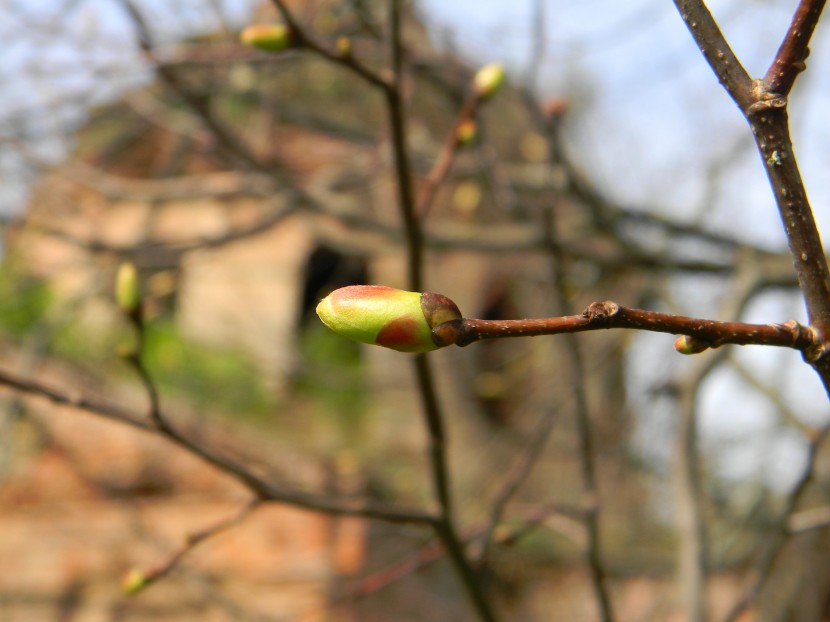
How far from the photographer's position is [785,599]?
96.8 inches

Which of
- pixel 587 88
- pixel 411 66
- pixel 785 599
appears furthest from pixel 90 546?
pixel 587 88

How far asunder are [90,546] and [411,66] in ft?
11.7

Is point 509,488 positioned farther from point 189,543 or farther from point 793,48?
point 793,48

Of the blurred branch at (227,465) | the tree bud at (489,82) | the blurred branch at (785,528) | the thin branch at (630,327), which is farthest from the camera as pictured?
the tree bud at (489,82)

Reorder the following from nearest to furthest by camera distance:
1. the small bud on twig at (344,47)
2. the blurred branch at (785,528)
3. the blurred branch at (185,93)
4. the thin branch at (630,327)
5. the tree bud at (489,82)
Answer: the thin branch at (630,327)
the small bud on twig at (344,47)
the blurred branch at (785,528)
the tree bud at (489,82)
the blurred branch at (185,93)

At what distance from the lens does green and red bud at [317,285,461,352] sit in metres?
0.66

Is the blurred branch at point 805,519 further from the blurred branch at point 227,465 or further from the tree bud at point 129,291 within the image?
the tree bud at point 129,291

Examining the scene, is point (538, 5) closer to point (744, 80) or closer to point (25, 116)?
point (744, 80)

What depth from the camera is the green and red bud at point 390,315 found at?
0.66 meters

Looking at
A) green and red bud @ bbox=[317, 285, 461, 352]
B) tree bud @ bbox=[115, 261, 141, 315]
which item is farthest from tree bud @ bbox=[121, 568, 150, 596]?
green and red bud @ bbox=[317, 285, 461, 352]

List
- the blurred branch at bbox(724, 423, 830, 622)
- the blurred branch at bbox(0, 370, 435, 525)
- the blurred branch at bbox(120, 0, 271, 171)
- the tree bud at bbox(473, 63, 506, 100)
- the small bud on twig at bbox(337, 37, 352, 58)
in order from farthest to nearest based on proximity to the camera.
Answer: the blurred branch at bbox(120, 0, 271, 171), the tree bud at bbox(473, 63, 506, 100), the blurred branch at bbox(724, 423, 830, 622), the small bud on twig at bbox(337, 37, 352, 58), the blurred branch at bbox(0, 370, 435, 525)

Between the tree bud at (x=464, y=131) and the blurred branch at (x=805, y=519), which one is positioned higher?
the tree bud at (x=464, y=131)

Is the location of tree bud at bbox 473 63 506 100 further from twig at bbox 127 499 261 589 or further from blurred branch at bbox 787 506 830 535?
blurred branch at bbox 787 506 830 535

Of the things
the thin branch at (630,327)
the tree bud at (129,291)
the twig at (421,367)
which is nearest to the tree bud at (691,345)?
the thin branch at (630,327)
